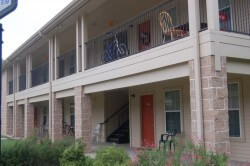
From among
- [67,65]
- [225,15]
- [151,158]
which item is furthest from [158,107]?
[67,65]

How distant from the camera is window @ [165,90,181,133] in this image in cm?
1208

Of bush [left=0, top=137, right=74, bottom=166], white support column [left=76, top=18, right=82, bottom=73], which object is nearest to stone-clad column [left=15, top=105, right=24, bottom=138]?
white support column [left=76, top=18, right=82, bottom=73]

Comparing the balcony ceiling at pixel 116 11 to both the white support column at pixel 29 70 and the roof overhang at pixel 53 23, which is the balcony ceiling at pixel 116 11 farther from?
the white support column at pixel 29 70

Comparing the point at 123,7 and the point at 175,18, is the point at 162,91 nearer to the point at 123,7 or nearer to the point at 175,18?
the point at 175,18

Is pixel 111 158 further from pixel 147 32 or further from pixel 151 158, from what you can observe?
pixel 147 32

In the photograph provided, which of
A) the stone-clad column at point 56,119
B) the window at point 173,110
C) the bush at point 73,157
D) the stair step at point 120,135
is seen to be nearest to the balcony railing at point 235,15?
the window at point 173,110

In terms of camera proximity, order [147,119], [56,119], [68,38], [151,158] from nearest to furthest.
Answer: [151,158], [147,119], [56,119], [68,38]

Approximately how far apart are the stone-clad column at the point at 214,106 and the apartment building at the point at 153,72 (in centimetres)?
2

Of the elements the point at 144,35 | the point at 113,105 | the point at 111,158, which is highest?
the point at 144,35

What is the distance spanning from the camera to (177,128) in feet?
39.8

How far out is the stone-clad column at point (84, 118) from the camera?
12.7m

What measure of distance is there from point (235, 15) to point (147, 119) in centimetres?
595

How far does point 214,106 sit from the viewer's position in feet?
22.9

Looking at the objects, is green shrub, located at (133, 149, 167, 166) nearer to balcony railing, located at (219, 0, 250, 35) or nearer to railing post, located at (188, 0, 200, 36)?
railing post, located at (188, 0, 200, 36)
